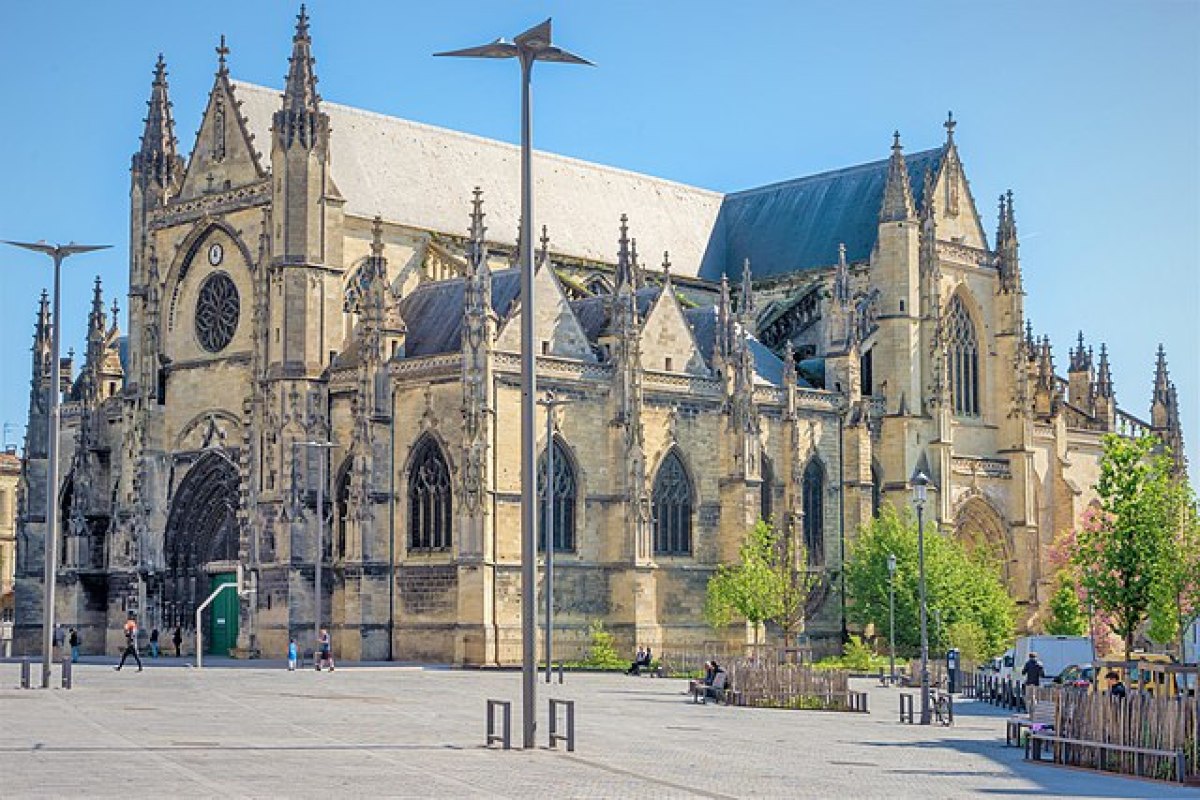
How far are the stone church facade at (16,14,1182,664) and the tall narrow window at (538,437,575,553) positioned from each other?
0.12m

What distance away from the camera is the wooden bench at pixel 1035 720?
32281 mm

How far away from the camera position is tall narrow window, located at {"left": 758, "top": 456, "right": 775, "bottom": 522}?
70.6m

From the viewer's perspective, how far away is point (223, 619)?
69812 millimetres

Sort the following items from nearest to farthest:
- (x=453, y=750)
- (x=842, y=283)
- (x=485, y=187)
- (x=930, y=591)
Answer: (x=453, y=750), (x=930, y=591), (x=842, y=283), (x=485, y=187)

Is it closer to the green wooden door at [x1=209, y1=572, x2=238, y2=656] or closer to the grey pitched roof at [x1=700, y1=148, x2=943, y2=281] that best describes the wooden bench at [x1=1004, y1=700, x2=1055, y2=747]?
the green wooden door at [x1=209, y1=572, x2=238, y2=656]

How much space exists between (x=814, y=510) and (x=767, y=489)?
9.27 feet

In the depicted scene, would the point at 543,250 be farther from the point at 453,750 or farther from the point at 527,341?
the point at 453,750

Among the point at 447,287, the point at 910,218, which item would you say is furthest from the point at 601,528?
the point at 910,218

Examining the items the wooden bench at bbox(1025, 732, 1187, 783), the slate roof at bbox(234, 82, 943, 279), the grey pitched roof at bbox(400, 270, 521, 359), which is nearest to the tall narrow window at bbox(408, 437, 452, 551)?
the grey pitched roof at bbox(400, 270, 521, 359)

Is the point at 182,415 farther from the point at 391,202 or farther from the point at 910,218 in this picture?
the point at 910,218

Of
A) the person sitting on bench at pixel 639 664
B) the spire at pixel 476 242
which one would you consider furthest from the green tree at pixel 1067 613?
the spire at pixel 476 242

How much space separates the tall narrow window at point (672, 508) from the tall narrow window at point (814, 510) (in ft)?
20.6

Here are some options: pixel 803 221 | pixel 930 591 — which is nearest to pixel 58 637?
pixel 930 591

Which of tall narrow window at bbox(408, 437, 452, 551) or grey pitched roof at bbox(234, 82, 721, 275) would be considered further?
grey pitched roof at bbox(234, 82, 721, 275)
